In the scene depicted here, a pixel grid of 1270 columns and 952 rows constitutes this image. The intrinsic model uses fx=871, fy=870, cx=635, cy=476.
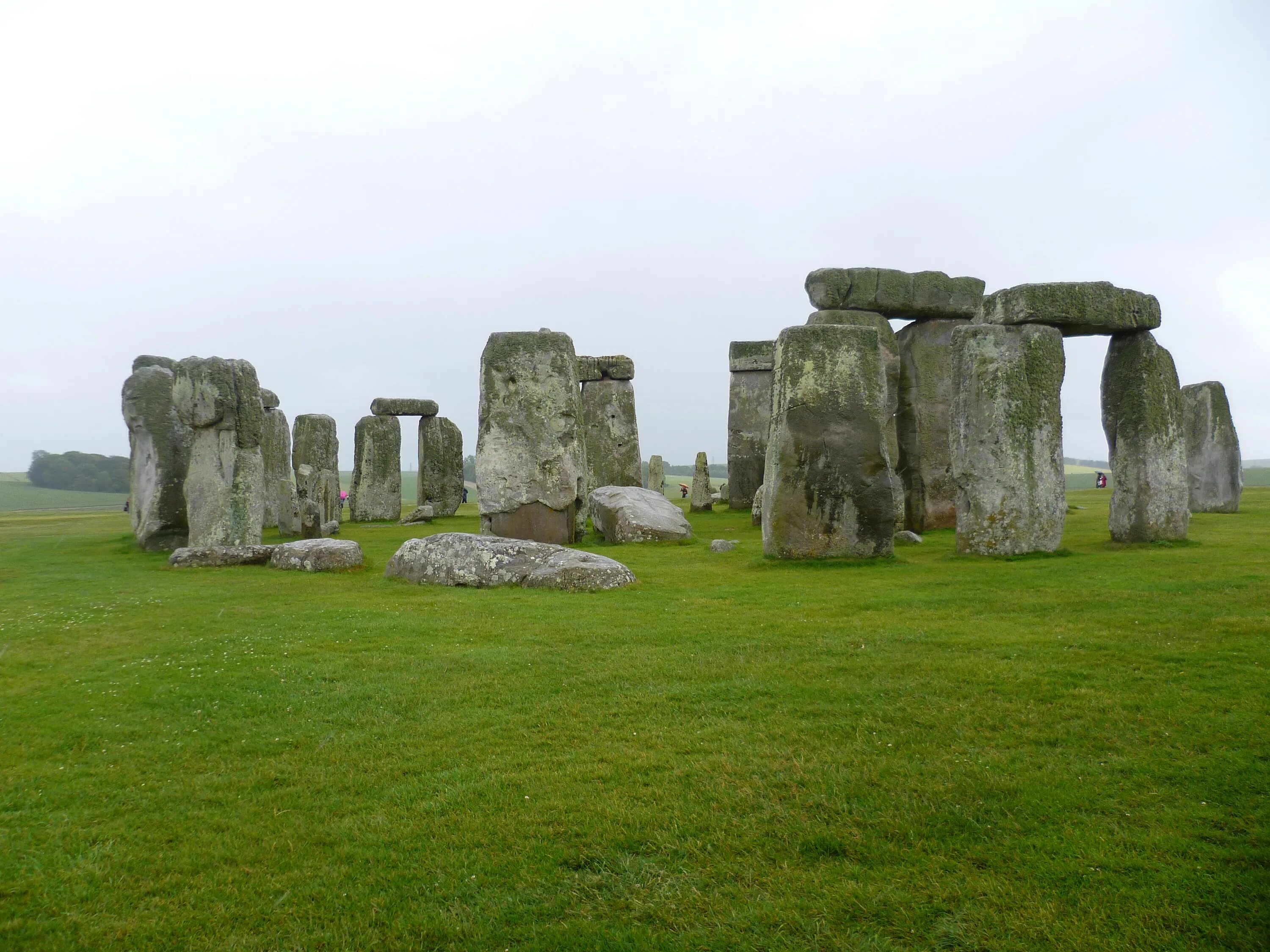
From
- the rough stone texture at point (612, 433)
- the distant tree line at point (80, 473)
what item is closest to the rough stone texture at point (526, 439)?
the rough stone texture at point (612, 433)

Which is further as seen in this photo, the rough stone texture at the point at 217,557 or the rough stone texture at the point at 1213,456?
the rough stone texture at the point at 1213,456

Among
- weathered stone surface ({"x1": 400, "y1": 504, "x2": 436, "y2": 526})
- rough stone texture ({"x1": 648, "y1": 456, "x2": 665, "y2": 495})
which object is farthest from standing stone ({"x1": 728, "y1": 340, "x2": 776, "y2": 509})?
weathered stone surface ({"x1": 400, "y1": 504, "x2": 436, "y2": 526})

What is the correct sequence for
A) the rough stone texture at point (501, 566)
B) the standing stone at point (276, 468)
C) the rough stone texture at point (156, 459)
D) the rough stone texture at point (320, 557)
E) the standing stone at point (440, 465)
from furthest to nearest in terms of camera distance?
the standing stone at point (440, 465), the standing stone at point (276, 468), the rough stone texture at point (156, 459), the rough stone texture at point (320, 557), the rough stone texture at point (501, 566)

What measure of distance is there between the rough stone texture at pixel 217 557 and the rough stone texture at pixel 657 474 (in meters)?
15.0

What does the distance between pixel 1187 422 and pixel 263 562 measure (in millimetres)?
15643

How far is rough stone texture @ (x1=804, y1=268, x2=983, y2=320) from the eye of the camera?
1448cm

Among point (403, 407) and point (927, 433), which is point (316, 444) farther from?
point (927, 433)

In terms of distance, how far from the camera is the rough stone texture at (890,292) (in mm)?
14477

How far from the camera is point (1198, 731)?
395cm

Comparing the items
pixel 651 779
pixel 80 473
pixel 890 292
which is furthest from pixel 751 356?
pixel 80 473

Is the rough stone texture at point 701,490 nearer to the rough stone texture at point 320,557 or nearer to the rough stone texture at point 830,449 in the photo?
the rough stone texture at point 830,449

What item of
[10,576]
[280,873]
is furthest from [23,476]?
[280,873]

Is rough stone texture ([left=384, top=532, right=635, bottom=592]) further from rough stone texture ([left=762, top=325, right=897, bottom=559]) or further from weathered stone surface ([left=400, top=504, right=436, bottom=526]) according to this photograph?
weathered stone surface ([left=400, top=504, right=436, bottom=526])

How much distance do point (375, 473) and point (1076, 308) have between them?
632 inches
